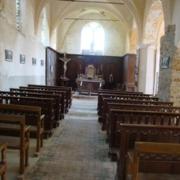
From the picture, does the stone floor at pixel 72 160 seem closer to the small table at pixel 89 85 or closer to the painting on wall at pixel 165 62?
the painting on wall at pixel 165 62

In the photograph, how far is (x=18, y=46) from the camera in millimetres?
10961

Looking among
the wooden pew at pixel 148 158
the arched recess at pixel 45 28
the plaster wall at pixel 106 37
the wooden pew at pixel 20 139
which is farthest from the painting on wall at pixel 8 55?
the plaster wall at pixel 106 37

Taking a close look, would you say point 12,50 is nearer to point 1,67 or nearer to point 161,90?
point 1,67

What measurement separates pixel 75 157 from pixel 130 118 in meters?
1.30

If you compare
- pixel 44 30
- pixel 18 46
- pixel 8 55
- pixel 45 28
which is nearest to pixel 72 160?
pixel 8 55

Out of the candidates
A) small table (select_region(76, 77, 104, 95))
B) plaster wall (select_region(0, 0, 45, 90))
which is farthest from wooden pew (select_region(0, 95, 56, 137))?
small table (select_region(76, 77, 104, 95))

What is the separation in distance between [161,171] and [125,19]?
1564 centimetres

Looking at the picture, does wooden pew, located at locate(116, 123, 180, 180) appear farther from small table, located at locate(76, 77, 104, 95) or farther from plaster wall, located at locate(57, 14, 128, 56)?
plaster wall, located at locate(57, 14, 128, 56)

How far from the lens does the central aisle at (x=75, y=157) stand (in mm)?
4453

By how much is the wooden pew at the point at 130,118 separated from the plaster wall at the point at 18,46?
4982 mm

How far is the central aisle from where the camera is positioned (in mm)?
4453

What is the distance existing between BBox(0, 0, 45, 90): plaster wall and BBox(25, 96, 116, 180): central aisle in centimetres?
306

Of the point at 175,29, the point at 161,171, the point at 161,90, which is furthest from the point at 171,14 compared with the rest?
the point at 161,171

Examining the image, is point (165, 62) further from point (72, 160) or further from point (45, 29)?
point (45, 29)
